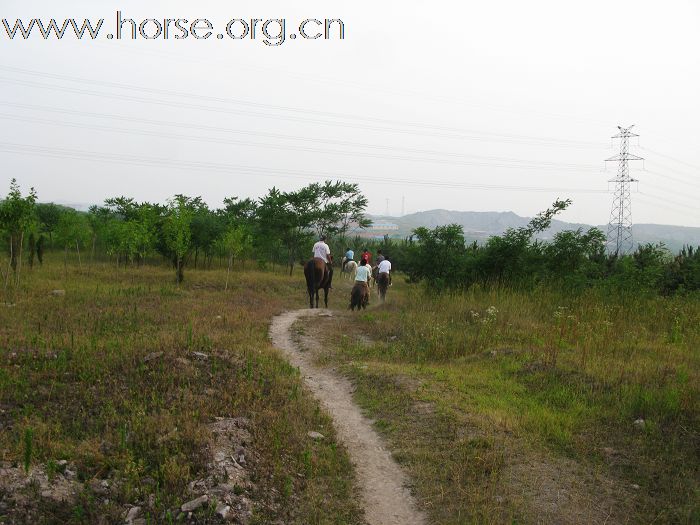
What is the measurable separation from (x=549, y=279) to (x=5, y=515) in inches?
583

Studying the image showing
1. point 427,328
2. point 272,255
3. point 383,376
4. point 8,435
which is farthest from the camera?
point 272,255

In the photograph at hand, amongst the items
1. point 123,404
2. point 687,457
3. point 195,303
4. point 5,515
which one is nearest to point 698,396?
point 687,457

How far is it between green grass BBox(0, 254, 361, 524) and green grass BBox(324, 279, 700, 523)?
1.12 m

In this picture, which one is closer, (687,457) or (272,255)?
(687,457)

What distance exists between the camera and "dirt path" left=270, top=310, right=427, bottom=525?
4961mm

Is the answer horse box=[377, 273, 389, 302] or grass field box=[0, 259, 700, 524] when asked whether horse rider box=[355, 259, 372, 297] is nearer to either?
horse box=[377, 273, 389, 302]

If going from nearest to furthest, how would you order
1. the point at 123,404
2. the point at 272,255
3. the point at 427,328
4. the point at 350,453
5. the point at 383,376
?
the point at 350,453, the point at 123,404, the point at 383,376, the point at 427,328, the point at 272,255

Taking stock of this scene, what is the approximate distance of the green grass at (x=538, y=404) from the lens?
5.20 m

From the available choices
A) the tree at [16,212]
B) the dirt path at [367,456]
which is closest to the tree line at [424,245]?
the tree at [16,212]

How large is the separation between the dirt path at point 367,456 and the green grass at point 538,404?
0.66 ft

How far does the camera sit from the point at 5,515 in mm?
4332

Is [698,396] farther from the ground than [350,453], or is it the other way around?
[698,396]

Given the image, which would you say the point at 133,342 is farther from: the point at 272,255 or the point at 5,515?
the point at 272,255

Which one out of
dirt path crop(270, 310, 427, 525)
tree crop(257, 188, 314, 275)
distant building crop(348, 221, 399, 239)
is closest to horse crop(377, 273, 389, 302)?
dirt path crop(270, 310, 427, 525)
